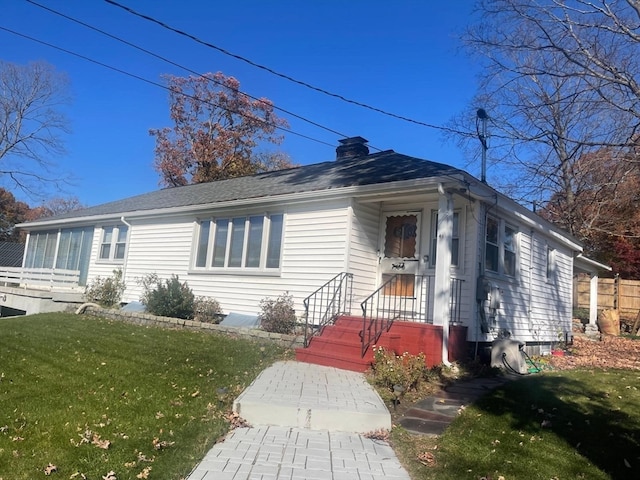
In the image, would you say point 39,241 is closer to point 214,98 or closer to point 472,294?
point 214,98

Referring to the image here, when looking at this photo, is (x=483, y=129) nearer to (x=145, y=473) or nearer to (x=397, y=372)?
(x=397, y=372)

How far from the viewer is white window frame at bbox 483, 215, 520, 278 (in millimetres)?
10141

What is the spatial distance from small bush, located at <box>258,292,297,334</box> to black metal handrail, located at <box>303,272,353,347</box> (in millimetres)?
395

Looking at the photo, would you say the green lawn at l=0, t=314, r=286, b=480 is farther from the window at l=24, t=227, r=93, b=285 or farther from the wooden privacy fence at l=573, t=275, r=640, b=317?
the wooden privacy fence at l=573, t=275, r=640, b=317

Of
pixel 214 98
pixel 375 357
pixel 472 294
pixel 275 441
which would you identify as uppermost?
pixel 214 98

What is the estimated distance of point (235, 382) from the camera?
6.74 meters

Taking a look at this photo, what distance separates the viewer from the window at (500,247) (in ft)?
33.6

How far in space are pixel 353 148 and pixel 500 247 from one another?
579 cm

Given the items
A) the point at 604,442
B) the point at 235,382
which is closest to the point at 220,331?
the point at 235,382

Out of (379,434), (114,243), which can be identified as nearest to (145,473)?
(379,434)

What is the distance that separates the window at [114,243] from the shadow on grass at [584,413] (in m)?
13.0

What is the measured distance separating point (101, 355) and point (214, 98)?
26282mm

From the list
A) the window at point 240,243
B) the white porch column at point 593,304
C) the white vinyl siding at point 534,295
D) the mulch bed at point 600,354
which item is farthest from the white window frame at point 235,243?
the white porch column at point 593,304

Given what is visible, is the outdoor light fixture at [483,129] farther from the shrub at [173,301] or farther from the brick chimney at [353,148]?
the shrub at [173,301]
